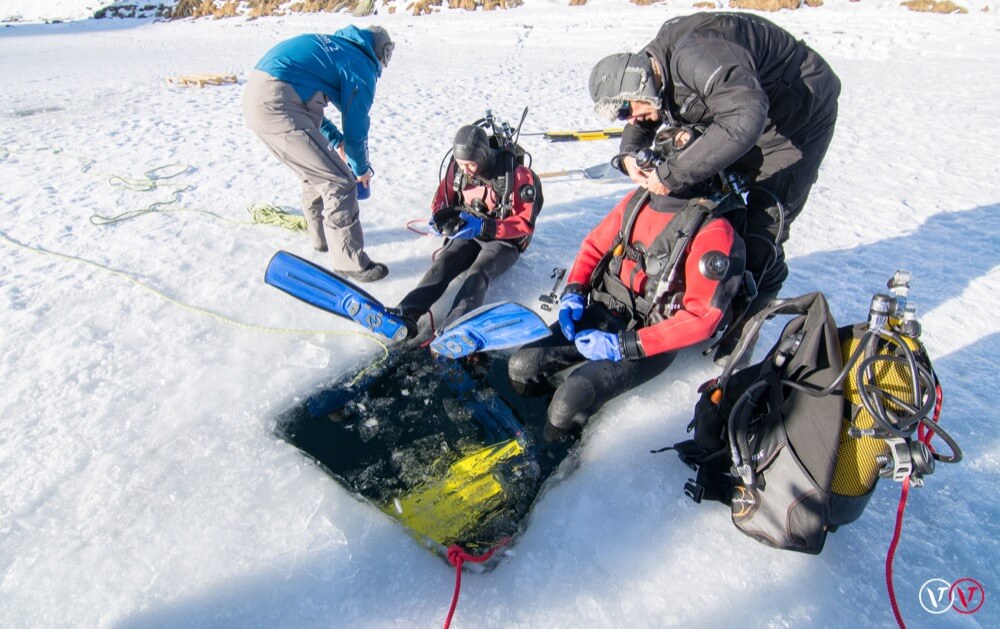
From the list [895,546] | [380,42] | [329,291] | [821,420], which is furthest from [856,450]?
[380,42]

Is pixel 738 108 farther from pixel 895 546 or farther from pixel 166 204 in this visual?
pixel 166 204

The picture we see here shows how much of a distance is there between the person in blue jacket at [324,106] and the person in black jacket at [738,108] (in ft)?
5.49

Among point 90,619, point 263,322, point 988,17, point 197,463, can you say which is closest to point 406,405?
point 197,463

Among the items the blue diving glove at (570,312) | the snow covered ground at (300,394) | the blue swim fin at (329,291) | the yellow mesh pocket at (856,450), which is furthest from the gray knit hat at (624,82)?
the blue swim fin at (329,291)

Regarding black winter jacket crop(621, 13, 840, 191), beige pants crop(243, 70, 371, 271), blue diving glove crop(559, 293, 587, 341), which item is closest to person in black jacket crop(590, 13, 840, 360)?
black winter jacket crop(621, 13, 840, 191)

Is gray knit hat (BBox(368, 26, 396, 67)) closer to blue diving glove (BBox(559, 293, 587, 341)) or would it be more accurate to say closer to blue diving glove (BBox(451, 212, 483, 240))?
blue diving glove (BBox(451, 212, 483, 240))

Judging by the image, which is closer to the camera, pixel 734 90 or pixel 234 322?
pixel 734 90

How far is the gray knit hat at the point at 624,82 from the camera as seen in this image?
2258mm

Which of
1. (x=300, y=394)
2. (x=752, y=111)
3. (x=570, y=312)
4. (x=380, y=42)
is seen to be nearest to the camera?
(x=752, y=111)

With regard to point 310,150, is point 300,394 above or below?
below

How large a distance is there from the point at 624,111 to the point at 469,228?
1372 millimetres

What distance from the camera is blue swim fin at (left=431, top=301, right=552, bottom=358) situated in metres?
2.68

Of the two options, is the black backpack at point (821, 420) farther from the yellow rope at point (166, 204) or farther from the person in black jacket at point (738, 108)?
the yellow rope at point (166, 204)

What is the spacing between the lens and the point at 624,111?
2365 mm
